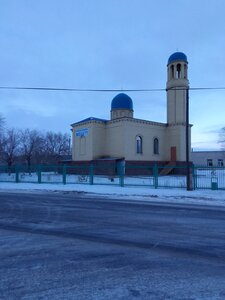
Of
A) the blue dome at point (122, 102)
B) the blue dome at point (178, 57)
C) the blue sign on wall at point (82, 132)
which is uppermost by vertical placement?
the blue dome at point (178, 57)

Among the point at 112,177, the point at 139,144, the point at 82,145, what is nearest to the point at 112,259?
the point at 112,177

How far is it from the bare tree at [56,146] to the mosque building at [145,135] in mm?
32817

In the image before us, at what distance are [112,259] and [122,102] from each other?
43.6 metres

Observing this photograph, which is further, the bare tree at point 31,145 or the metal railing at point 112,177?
the bare tree at point 31,145

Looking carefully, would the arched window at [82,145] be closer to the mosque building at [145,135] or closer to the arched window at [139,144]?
the mosque building at [145,135]

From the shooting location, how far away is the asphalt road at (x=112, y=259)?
414cm

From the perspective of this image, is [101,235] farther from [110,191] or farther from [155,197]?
[110,191]

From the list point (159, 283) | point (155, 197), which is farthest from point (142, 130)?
point (159, 283)

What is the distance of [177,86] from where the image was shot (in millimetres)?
42156

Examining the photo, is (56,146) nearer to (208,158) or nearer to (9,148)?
(9,148)

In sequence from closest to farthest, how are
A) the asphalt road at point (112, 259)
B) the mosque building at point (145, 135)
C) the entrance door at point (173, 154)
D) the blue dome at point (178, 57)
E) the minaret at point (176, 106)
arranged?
the asphalt road at point (112, 259), the mosque building at point (145, 135), the minaret at point (176, 106), the entrance door at point (173, 154), the blue dome at point (178, 57)

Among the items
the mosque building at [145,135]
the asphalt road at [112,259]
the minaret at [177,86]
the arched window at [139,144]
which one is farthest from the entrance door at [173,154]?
the asphalt road at [112,259]

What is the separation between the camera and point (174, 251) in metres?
6.04

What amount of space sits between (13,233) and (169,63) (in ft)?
133
